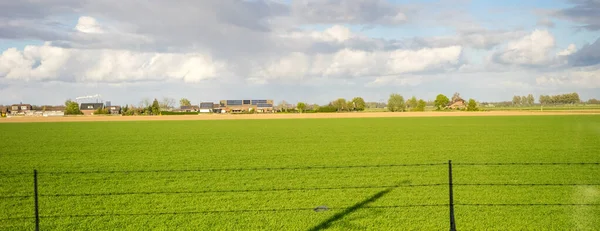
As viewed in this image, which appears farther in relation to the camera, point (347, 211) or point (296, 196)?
point (296, 196)

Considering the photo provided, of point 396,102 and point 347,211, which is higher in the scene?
point 396,102

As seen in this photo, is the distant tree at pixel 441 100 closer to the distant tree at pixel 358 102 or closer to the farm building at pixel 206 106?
the distant tree at pixel 358 102

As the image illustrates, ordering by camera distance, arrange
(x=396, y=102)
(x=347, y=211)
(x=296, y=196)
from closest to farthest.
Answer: (x=347, y=211), (x=296, y=196), (x=396, y=102)

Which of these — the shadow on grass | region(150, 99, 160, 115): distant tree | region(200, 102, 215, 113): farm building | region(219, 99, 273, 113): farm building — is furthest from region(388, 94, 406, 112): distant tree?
the shadow on grass

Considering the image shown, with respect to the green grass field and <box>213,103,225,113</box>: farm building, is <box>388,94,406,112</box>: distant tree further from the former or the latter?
the green grass field

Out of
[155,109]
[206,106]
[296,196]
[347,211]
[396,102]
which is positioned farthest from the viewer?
[206,106]

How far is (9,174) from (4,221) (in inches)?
319

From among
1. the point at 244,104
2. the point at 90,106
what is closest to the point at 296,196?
the point at 90,106

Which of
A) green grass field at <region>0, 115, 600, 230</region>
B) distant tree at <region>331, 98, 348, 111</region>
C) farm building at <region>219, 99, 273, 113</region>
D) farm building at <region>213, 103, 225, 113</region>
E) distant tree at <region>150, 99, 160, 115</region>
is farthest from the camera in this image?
farm building at <region>219, 99, 273, 113</region>

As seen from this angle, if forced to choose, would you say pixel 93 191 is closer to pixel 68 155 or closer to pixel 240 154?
pixel 240 154

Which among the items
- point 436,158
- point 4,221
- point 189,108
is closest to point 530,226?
point 4,221

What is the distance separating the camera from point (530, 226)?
29.2 ft

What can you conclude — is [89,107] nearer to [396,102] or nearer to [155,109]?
[155,109]

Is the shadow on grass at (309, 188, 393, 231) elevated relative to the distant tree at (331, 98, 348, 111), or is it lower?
lower
